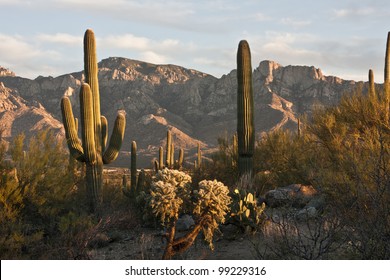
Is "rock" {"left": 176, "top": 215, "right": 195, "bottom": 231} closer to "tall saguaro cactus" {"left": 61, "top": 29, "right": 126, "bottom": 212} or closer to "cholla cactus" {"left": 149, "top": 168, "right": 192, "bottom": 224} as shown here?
Answer: "tall saguaro cactus" {"left": 61, "top": 29, "right": 126, "bottom": 212}

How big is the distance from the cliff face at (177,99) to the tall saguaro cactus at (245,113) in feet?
204

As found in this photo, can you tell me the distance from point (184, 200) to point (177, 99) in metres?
112

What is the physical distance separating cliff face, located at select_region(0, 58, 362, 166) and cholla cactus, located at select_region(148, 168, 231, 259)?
228 feet

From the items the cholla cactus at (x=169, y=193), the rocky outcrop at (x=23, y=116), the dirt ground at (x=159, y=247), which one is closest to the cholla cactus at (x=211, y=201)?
the cholla cactus at (x=169, y=193)

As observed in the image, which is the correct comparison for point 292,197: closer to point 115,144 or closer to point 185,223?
point 185,223

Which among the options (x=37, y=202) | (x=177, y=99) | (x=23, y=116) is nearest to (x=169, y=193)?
(x=37, y=202)

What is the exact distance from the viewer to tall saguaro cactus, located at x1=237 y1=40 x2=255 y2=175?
1446 centimetres

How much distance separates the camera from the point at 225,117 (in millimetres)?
100938

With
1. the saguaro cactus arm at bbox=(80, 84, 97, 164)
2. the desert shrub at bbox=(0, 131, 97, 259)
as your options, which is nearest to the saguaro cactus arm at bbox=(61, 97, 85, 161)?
the saguaro cactus arm at bbox=(80, 84, 97, 164)

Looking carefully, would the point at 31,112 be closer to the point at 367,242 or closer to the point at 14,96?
the point at 14,96

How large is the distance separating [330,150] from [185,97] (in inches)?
4129

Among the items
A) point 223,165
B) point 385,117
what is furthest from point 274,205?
point 223,165

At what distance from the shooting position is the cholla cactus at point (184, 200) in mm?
7082

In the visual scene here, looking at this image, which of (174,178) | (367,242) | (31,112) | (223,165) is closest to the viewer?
(367,242)
